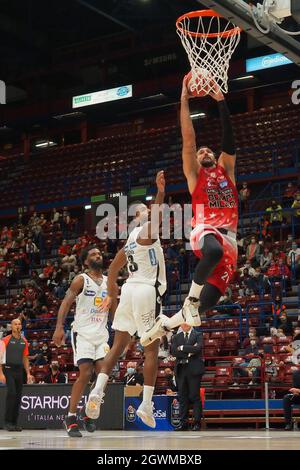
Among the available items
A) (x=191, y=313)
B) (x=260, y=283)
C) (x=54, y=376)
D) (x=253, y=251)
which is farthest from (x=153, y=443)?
(x=253, y=251)

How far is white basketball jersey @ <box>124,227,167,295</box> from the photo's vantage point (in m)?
8.81

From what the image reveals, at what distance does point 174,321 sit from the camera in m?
7.80

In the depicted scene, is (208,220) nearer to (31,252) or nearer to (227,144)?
(227,144)

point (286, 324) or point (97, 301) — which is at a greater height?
point (97, 301)

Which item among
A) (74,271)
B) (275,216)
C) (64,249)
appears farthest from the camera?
(64,249)

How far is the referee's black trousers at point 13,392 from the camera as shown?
13578 mm

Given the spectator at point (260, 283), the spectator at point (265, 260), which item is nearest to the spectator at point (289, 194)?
the spectator at point (265, 260)

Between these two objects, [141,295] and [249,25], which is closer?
[141,295]

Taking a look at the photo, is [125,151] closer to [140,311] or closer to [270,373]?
[270,373]

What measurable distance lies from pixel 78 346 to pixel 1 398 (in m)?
6.73

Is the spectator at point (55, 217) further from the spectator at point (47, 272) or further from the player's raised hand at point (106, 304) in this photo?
the player's raised hand at point (106, 304)

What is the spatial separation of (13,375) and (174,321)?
6669 millimetres

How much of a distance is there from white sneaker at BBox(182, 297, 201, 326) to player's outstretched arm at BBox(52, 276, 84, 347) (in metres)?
2.37
